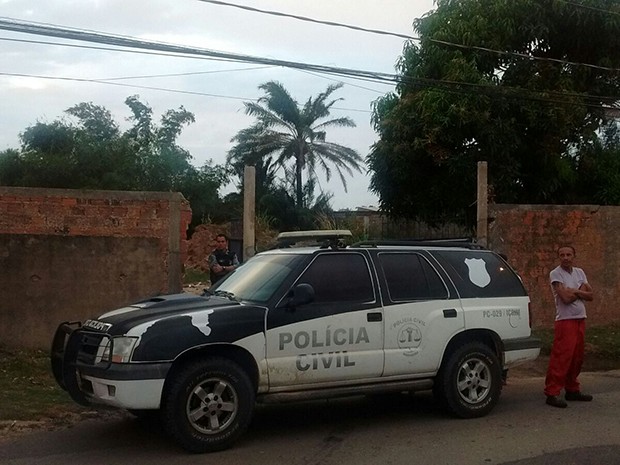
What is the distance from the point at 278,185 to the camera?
3644 cm

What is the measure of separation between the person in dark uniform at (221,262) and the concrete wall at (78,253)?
0.64 metres

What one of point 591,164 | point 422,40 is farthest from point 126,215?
point 591,164

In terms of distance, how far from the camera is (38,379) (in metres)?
9.25

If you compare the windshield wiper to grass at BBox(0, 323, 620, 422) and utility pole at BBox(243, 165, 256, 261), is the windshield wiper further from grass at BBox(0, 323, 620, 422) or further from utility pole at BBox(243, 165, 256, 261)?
utility pole at BBox(243, 165, 256, 261)

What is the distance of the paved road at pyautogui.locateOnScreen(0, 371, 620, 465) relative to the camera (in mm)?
6219

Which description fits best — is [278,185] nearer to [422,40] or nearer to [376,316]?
[422,40]

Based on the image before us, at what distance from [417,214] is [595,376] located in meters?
5.97

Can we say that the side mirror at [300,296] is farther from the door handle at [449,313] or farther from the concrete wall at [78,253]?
the concrete wall at [78,253]

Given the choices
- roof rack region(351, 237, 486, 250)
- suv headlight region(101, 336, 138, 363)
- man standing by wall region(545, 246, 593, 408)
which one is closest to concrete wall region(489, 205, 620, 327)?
man standing by wall region(545, 246, 593, 408)

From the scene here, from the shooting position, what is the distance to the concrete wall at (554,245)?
42.8 ft

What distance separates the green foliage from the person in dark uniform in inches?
727

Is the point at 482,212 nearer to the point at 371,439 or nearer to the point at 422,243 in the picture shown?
the point at 422,243

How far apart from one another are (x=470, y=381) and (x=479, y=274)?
1097 mm

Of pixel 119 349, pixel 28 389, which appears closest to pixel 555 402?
pixel 119 349
